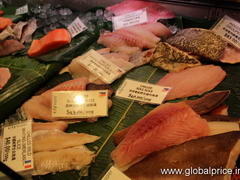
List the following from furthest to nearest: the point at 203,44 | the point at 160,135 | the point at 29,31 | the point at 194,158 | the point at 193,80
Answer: the point at 29,31 < the point at 203,44 < the point at 193,80 < the point at 160,135 < the point at 194,158

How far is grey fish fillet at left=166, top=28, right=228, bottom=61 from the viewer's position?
222cm

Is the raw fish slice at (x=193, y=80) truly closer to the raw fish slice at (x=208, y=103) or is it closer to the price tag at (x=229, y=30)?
the raw fish slice at (x=208, y=103)

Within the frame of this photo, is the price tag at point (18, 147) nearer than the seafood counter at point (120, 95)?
No

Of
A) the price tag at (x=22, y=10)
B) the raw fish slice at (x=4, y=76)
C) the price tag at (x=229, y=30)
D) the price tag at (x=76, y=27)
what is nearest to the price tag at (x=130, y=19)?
the price tag at (x=76, y=27)

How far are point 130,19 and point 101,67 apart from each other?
2.76 ft

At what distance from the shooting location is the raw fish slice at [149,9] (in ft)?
9.32

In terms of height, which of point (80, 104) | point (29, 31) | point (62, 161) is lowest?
point (62, 161)

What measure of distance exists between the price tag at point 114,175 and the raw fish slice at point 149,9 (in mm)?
1863

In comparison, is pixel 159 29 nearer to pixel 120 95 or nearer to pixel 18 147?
pixel 120 95

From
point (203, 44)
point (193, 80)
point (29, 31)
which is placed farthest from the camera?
point (29, 31)

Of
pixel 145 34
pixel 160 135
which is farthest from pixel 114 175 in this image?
pixel 145 34

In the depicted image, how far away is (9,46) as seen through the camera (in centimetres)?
295

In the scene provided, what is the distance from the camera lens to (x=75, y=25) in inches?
121

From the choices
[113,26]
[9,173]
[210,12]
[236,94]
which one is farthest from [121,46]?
[9,173]
